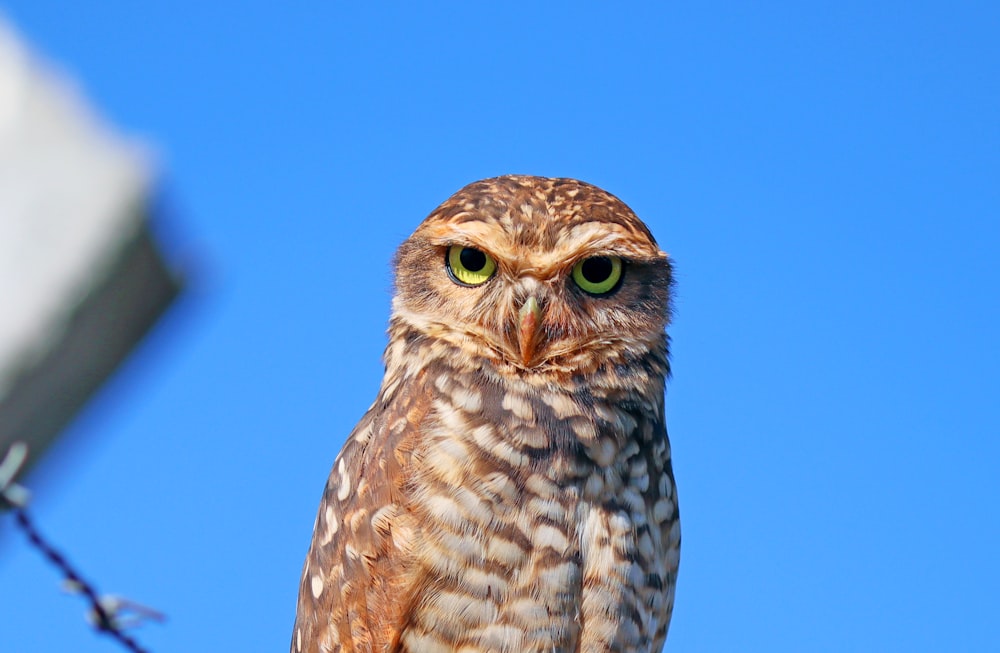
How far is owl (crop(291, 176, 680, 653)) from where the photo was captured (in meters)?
2.65

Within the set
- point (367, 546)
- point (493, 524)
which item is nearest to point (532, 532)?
point (493, 524)

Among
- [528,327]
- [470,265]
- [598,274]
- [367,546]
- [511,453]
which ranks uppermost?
[598,274]

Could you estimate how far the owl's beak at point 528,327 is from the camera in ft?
9.64

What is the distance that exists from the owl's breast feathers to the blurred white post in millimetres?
1976

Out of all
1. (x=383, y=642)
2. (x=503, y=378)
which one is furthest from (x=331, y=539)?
(x=503, y=378)

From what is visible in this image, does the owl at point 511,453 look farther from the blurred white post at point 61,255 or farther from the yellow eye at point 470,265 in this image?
the blurred white post at point 61,255

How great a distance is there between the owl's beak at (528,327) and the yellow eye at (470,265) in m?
0.18

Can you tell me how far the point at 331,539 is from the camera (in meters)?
2.88

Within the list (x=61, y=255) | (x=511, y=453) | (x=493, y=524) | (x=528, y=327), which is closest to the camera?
(x=61, y=255)

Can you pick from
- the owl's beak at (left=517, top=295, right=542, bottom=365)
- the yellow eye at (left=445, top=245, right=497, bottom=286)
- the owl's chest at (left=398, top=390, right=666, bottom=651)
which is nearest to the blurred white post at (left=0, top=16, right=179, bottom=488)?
the owl's chest at (left=398, top=390, right=666, bottom=651)

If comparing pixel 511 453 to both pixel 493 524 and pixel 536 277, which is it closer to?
pixel 493 524

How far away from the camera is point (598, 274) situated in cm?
311

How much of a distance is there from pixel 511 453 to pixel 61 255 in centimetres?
216

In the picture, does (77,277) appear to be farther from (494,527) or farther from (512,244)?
(512,244)
